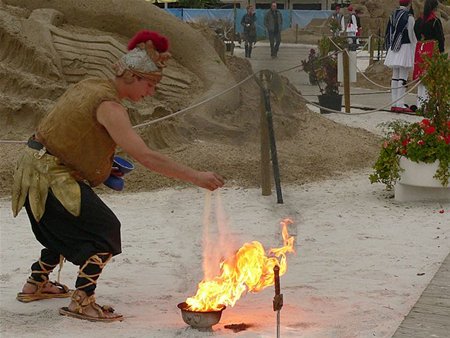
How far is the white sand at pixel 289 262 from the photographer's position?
4539 mm

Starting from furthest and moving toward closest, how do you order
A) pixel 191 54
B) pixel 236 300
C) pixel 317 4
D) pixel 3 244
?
pixel 317 4
pixel 191 54
pixel 3 244
pixel 236 300

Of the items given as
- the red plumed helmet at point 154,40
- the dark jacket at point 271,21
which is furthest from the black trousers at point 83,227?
the dark jacket at point 271,21

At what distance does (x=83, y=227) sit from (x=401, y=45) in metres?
9.29

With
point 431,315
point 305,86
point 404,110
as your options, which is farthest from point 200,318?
point 305,86

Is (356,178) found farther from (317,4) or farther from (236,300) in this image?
(317,4)

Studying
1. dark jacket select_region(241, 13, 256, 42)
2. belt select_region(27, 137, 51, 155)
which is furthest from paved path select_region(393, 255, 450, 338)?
dark jacket select_region(241, 13, 256, 42)

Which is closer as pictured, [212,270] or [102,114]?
[102,114]

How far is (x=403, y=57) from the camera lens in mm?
13039

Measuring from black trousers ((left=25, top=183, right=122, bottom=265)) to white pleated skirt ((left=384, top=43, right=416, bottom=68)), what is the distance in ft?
30.1

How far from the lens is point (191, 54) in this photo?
10352mm

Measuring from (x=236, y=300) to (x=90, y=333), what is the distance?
0.82m

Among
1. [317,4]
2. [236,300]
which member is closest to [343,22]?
[317,4]

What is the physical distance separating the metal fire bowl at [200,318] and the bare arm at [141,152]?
2.03 ft

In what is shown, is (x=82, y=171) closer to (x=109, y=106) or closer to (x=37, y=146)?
(x=37, y=146)
